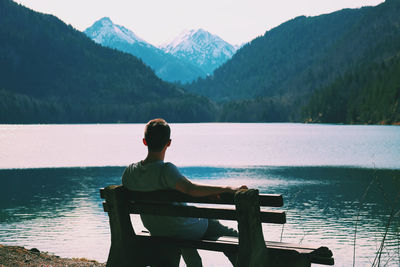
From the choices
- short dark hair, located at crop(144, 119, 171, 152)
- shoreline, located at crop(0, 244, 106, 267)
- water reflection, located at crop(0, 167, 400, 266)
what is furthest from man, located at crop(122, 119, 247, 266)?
shoreline, located at crop(0, 244, 106, 267)

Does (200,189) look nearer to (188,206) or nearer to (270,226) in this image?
(188,206)

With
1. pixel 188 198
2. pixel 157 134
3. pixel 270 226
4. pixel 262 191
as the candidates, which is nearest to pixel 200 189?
pixel 188 198

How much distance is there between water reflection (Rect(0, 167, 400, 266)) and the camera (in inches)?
553

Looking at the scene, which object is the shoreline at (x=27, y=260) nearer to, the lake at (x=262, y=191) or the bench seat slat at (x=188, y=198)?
the lake at (x=262, y=191)

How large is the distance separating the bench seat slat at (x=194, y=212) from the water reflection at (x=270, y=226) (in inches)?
81.2

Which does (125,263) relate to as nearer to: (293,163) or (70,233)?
(70,233)

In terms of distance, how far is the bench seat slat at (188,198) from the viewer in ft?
17.1

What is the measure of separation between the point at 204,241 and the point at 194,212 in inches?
Result: 20.1

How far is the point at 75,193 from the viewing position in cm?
2570

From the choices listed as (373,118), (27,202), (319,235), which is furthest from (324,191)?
(373,118)

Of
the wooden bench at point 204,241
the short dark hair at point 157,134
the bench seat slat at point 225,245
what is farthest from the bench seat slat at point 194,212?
the short dark hair at point 157,134

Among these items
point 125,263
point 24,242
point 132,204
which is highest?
point 132,204

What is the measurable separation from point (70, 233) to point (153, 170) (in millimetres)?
10860

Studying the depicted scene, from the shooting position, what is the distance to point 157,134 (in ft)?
18.9
